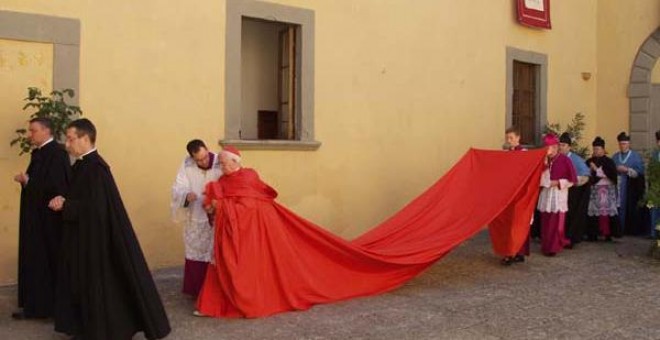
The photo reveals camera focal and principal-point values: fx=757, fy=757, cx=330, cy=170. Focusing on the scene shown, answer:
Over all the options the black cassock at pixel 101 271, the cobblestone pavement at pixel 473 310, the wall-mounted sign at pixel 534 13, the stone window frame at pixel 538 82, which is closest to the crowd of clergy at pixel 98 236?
the black cassock at pixel 101 271

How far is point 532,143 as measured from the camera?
44.0ft

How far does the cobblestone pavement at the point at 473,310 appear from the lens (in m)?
5.98

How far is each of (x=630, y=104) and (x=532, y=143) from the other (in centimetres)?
217

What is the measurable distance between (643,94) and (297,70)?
7.32 meters

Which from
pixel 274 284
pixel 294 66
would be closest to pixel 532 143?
pixel 294 66

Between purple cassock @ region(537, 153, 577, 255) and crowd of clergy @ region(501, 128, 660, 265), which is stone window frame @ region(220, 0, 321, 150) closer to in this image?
crowd of clergy @ region(501, 128, 660, 265)

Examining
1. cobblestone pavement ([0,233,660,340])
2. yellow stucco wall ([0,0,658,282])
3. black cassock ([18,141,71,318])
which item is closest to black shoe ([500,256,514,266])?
cobblestone pavement ([0,233,660,340])

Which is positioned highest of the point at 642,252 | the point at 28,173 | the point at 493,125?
the point at 493,125

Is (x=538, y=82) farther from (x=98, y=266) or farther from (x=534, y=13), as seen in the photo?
(x=98, y=266)

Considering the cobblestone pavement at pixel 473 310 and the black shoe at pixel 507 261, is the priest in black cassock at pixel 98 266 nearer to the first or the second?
the cobblestone pavement at pixel 473 310

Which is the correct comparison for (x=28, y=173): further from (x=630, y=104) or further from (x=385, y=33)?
(x=630, y=104)

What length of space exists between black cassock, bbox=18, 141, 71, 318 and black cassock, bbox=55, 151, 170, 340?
103 cm

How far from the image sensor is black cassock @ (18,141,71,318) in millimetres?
6375

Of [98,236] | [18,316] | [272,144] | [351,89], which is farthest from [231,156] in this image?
[351,89]
